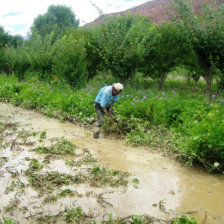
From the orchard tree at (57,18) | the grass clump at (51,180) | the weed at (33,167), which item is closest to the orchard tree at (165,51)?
the weed at (33,167)

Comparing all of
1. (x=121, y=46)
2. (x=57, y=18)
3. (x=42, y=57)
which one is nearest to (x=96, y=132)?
(x=121, y=46)

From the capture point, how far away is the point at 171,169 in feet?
17.8

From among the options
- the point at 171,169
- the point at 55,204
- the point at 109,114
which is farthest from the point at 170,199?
the point at 109,114

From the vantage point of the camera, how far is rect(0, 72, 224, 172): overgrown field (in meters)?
5.26

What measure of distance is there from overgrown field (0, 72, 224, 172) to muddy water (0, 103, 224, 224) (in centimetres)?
33

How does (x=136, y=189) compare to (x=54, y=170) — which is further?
(x=54, y=170)

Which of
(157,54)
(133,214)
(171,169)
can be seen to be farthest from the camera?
(157,54)

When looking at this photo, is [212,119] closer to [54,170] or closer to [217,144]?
[217,144]

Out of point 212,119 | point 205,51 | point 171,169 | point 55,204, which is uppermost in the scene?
Answer: point 205,51

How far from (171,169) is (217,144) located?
1.02 m

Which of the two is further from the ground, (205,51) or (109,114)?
(205,51)

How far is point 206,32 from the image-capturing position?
10.0 metres

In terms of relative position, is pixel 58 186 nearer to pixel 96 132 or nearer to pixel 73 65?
pixel 96 132

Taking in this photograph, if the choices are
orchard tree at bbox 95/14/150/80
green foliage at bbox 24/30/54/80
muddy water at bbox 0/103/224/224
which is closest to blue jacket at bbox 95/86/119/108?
muddy water at bbox 0/103/224/224
